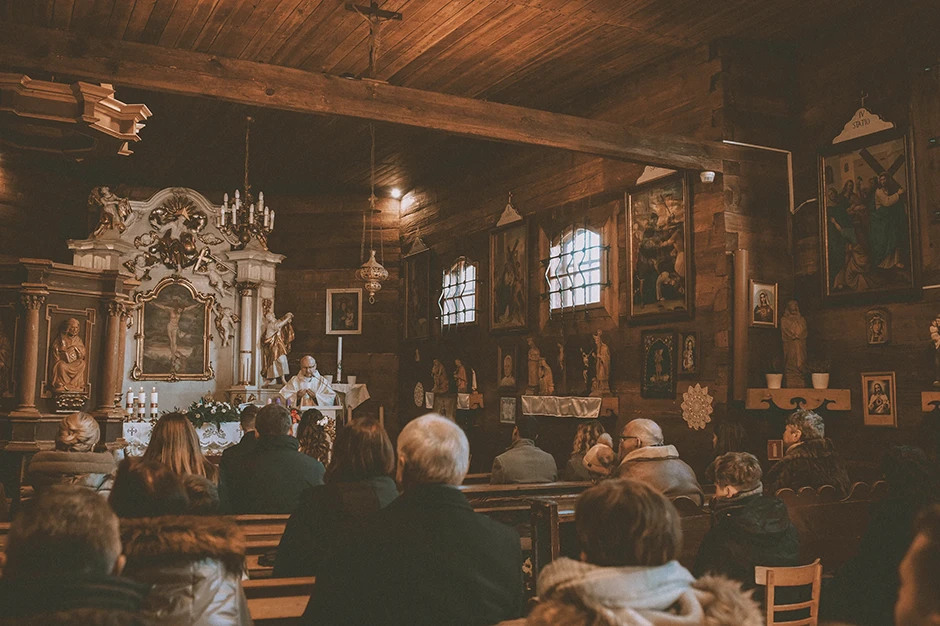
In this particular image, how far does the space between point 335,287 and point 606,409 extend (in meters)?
7.03

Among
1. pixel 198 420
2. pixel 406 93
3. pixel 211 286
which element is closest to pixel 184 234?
pixel 211 286

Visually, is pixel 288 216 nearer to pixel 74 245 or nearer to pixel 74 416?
pixel 74 245

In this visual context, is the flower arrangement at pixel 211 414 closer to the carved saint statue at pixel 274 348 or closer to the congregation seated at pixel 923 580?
the carved saint statue at pixel 274 348

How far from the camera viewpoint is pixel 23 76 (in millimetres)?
5844

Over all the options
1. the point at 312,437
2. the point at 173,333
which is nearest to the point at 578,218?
the point at 312,437

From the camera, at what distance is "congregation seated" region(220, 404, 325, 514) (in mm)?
4809

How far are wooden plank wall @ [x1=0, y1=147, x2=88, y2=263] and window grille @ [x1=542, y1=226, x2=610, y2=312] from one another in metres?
8.09

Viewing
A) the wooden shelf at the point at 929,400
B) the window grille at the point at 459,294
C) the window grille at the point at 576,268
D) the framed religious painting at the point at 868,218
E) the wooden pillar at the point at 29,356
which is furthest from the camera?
the window grille at the point at 459,294

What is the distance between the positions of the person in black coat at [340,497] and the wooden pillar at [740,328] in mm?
5297

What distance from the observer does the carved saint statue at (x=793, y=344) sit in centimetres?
806

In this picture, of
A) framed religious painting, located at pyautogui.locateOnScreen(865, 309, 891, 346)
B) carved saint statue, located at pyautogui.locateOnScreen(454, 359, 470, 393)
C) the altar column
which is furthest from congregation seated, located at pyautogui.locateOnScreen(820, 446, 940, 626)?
the altar column

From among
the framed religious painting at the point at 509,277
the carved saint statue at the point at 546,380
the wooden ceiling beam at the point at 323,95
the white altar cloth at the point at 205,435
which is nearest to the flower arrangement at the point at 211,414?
the white altar cloth at the point at 205,435

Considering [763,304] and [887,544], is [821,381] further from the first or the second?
[887,544]

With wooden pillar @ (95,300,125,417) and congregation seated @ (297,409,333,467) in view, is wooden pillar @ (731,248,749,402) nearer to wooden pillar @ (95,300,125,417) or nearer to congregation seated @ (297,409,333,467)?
congregation seated @ (297,409,333,467)
